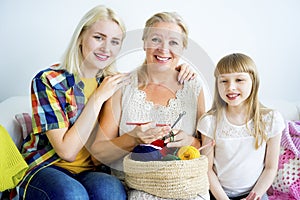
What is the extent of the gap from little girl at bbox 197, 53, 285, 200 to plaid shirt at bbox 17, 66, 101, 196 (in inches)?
18.5

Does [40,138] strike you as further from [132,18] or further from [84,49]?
[132,18]

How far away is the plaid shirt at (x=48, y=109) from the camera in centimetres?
135

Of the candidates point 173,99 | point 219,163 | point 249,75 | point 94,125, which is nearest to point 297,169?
point 219,163

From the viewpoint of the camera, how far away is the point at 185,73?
1516 millimetres

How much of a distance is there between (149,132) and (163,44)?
0.33 meters

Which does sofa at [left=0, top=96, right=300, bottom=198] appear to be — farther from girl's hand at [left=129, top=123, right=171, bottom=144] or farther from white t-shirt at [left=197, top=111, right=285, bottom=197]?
girl's hand at [left=129, top=123, right=171, bottom=144]

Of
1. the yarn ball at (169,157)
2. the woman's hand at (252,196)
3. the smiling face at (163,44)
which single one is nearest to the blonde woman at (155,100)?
the smiling face at (163,44)

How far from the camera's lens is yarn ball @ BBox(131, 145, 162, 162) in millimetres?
1274

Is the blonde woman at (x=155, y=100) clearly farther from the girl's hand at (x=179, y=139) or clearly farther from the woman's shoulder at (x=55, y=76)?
the woman's shoulder at (x=55, y=76)

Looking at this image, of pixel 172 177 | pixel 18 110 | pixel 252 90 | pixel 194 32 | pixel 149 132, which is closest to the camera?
pixel 172 177

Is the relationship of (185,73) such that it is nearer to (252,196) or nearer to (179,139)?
(179,139)

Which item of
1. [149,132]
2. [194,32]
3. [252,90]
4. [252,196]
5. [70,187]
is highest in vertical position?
[194,32]

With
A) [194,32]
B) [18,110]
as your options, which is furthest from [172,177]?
[194,32]

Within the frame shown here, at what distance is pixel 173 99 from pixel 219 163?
Result: 291mm
